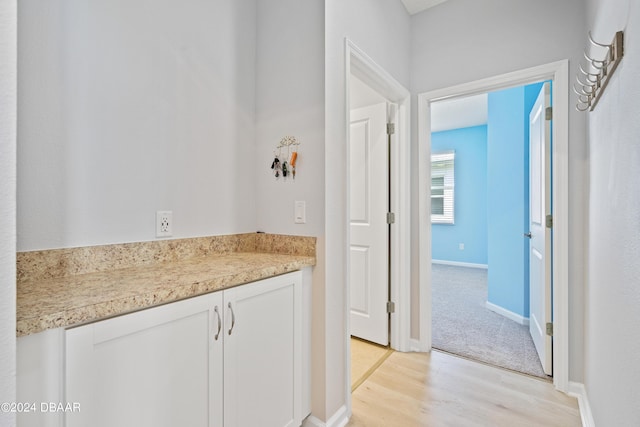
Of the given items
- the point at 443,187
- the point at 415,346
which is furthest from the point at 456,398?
the point at 443,187

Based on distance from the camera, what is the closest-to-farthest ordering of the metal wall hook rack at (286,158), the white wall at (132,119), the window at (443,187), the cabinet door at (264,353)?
the white wall at (132,119)
the cabinet door at (264,353)
the metal wall hook rack at (286,158)
the window at (443,187)

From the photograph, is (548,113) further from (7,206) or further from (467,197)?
(467,197)

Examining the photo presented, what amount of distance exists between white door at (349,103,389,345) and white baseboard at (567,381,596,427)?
3.90ft

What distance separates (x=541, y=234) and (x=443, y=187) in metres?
4.33

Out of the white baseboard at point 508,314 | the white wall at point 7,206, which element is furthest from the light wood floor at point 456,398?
the white wall at point 7,206

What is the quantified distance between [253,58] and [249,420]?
189 centimetres

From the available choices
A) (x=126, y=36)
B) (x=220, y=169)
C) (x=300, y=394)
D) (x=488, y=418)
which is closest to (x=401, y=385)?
(x=488, y=418)

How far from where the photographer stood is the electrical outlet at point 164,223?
54.9 inches

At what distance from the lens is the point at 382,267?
250 centimetres

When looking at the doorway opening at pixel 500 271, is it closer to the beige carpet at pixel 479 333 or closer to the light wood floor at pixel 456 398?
the beige carpet at pixel 479 333

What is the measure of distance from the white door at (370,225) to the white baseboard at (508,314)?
1525 millimetres

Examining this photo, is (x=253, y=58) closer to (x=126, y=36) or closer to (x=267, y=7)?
(x=267, y=7)

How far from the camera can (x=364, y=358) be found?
2.34m

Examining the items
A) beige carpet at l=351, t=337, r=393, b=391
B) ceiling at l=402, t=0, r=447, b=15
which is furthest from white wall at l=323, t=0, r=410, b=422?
ceiling at l=402, t=0, r=447, b=15
